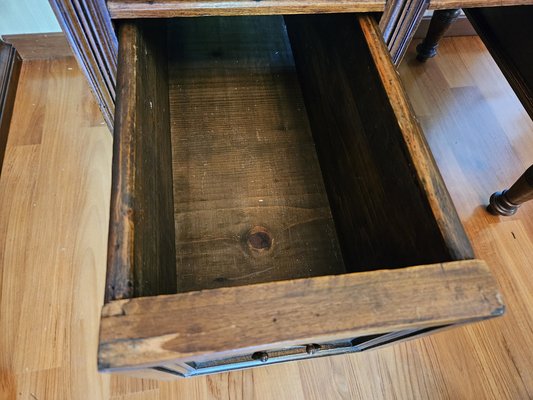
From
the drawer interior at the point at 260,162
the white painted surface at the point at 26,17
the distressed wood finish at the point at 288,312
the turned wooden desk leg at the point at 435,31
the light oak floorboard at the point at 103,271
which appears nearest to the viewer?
the distressed wood finish at the point at 288,312

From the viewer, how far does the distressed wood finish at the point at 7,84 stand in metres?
0.97

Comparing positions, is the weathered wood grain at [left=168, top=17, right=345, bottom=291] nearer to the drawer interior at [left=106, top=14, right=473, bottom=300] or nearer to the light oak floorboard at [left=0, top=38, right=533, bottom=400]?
the drawer interior at [left=106, top=14, right=473, bottom=300]

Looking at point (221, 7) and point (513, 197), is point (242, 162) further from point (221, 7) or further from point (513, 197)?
point (513, 197)

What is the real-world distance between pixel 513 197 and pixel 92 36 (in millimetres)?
881

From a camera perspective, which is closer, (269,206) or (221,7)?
(221,7)

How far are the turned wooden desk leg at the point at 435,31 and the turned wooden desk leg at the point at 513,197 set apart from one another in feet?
1.54

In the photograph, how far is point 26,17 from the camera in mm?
982

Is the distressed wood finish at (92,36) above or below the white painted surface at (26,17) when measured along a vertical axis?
above

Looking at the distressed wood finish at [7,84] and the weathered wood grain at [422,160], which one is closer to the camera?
the weathered wood grain at [422,160]

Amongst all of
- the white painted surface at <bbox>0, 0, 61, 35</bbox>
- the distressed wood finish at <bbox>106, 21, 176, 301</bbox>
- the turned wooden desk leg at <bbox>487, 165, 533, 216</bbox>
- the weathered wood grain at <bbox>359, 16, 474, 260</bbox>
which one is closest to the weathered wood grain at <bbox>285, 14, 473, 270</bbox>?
the weathered wood grain at <bbox>359, 16, 474, 260</bbox>

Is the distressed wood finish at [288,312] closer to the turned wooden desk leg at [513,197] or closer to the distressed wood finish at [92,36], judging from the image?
the distressed wood finish at [92,36]

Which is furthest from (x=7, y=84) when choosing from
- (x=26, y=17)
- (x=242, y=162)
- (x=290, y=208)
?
(x=290, y=208)

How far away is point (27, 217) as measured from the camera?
2.90 feet

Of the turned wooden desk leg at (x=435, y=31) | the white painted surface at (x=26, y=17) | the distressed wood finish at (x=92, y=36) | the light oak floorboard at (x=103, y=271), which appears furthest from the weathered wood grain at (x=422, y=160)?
the white painted surface at (x=26, y=17)
